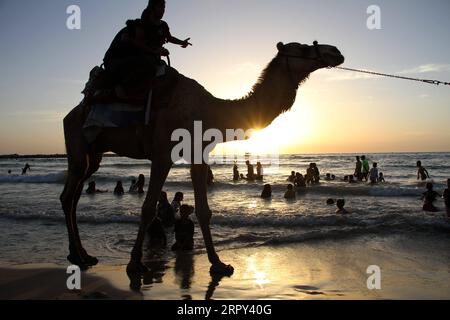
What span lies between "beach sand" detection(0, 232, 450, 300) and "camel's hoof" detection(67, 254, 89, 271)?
0.21 metres

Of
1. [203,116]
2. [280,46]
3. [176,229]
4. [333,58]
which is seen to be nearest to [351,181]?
[176,229]

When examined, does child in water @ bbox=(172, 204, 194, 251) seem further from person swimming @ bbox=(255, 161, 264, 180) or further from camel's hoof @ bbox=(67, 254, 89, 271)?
person swimming @ bbox=(255, 161, 264, 180)

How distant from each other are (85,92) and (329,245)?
6.15 metres

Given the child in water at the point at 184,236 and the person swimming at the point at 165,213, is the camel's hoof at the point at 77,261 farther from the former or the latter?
the person swimming at the point at 165,213

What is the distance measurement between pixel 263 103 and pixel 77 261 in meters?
3.93

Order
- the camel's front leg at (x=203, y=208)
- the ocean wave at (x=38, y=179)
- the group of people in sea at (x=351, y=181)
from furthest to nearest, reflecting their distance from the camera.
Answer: the ocean wave at (x=38, y=179), the group of people in sea at (x=351, y=181), the camel's front leg at (x=203, y=208)

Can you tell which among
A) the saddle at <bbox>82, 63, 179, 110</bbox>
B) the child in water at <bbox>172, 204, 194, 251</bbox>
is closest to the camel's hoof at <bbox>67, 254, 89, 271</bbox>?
the child in water at <bbox>172, 204, 194, 251</bbox>

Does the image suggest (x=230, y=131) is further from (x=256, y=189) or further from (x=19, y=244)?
(x=256, y=189)

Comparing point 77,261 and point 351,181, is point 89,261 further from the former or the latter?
point 351,181

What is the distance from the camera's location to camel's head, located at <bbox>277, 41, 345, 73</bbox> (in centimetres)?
604

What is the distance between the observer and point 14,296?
544 centimetres

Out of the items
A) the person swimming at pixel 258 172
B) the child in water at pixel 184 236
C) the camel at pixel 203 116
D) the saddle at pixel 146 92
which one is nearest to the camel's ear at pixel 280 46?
the camel at pixel 203 116

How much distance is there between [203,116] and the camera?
629 centimetres

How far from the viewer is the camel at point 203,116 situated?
608 centimetres
